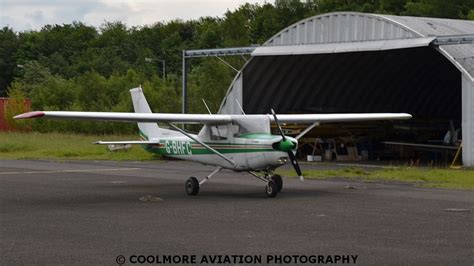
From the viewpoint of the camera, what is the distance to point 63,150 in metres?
35.4

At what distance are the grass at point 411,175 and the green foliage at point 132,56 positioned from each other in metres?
18.5

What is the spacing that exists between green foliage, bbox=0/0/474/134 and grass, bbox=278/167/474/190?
1847 centimetres

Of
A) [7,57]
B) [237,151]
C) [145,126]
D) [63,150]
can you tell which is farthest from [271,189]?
[7,57]

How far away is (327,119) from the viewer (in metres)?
20.2

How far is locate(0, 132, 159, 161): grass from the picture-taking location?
33.6 metres

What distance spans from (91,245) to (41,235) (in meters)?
1.34

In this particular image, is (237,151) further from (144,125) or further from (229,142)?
(144,125)

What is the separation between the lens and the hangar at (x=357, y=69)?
2742cm

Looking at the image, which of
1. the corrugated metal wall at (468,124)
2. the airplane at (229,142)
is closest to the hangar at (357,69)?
the corrugated metal wall at (468,124)

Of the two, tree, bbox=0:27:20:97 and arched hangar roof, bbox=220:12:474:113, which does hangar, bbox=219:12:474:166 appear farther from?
tree, bbox=0:27:20:97

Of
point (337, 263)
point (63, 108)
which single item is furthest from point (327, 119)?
point (63, 108)

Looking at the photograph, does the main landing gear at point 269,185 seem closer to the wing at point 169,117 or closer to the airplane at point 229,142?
the airplane at point 229,142

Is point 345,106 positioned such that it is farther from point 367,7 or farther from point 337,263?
point 367,7

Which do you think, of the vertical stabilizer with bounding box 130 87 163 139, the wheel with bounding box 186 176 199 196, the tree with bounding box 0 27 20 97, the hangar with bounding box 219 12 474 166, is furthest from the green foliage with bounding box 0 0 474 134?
the wheel with bounding box 186 176 199 196
